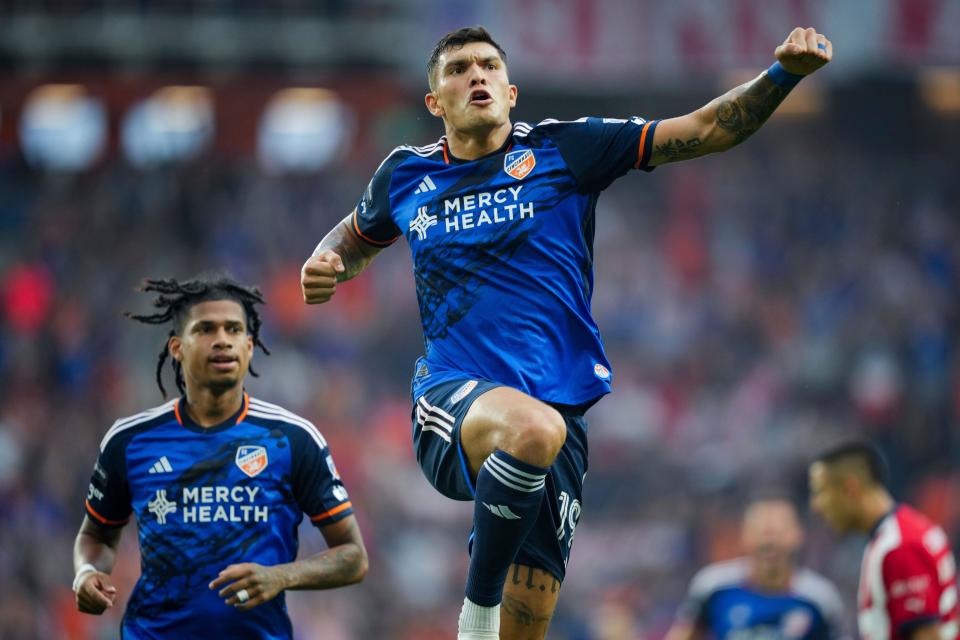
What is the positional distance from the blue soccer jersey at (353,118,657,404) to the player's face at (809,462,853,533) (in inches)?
87.5

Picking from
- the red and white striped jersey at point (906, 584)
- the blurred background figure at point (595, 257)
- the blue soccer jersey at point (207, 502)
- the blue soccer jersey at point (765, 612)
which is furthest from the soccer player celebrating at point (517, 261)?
the blurred background figure at point (595, 257)

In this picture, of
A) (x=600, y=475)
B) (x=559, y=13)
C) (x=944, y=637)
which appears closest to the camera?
(x=944, y=637)

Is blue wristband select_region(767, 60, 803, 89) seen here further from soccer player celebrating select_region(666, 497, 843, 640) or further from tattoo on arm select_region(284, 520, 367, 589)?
soccer player celebrating select_region(666, 497, 843, 640)

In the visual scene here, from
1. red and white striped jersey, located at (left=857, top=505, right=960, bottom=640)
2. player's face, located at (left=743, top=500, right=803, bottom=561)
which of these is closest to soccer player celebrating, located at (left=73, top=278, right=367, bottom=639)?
red and white striped jersey, located at (left=857, top=505, right=960, bottom=640)

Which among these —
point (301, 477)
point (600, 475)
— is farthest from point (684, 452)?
point (301, 477)

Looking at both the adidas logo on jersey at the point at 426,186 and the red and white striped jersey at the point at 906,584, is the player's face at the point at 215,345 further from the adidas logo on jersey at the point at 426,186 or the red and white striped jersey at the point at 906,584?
the red and white striped jersey at the point at 906,584

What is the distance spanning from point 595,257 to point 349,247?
1481 centimetres

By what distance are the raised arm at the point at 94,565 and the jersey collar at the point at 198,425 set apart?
549mm

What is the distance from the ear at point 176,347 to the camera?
5.78 m

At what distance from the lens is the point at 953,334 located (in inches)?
714

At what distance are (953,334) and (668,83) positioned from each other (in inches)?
267

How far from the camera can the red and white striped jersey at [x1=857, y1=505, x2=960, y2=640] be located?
6.31 m

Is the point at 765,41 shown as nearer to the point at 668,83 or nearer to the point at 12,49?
the point at 668,83

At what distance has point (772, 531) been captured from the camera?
8359mm
